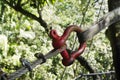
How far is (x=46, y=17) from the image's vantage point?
12375mm

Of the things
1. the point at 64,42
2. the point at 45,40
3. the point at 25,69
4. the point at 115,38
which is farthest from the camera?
the point at 45,40

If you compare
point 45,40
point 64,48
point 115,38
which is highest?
point 64,48

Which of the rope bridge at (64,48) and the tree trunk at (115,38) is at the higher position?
the rope bridge at (64,48)

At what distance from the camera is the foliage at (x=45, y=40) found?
6.24 m

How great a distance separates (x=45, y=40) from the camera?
12.5m

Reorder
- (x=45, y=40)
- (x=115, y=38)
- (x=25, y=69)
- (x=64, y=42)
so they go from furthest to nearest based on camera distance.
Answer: (x=45, y=40), (x=115, y=38), (x=64, y=42), (x=25, y=69)

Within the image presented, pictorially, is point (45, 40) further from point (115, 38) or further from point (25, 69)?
point (25, 69)

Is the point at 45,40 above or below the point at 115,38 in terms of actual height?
below

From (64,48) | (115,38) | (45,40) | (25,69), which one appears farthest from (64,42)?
(45,40)

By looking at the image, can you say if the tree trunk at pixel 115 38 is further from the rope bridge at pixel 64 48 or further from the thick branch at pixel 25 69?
the thick branch at pixel 25 69

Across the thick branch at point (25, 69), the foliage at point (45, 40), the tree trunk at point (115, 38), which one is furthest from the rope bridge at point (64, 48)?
the foliage at point (45, 40)

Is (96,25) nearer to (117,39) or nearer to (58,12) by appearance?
(117,39)

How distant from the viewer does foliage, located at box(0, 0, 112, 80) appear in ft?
20.5

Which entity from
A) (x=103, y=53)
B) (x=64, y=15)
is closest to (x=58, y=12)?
(x=64, y=15)
